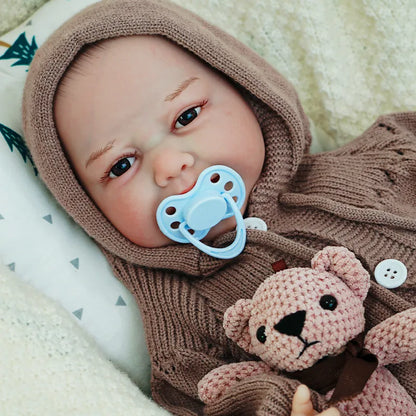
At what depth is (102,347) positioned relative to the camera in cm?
96

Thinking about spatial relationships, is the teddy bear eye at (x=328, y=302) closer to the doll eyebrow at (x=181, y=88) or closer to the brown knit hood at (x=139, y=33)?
the brown knit hood at (x=139, y=33)

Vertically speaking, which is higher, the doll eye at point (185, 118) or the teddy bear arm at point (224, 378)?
the doll eye at point (185, 118)

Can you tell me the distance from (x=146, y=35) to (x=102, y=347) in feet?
1.90

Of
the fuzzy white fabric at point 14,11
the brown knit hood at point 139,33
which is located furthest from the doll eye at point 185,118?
the fuzzy white fabric at point 14,11

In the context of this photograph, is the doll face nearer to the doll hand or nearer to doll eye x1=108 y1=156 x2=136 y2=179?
doll eye x1=108 y1=156 x2=136 y2=179

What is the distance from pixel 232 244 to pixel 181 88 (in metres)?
0.29

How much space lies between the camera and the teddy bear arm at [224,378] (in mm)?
772

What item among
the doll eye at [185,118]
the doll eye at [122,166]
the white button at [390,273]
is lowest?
the white button at [390,273]

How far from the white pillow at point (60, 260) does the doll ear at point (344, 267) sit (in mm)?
431

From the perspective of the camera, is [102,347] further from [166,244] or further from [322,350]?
[322,350]

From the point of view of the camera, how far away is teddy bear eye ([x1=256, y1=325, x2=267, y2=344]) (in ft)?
2.26

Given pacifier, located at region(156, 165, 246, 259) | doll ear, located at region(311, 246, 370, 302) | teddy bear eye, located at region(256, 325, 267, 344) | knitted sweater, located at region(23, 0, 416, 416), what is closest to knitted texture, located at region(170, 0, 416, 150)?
knitted sweater, located at region(23, 0, 416, 416)

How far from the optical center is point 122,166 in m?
0.91

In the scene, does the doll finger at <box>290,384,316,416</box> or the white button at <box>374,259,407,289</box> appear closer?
the doll finger at <box>290,384,316,416</box>
